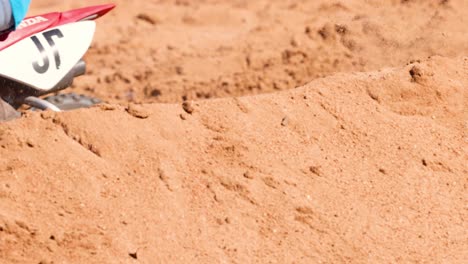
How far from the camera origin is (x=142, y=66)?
25.3 feet

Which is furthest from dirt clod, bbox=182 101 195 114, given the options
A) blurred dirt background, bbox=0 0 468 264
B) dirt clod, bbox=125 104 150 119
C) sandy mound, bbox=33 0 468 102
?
sandy mound, bbox=33 0 468 102

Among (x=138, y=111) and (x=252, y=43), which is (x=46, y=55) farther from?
(x=252, y=43)

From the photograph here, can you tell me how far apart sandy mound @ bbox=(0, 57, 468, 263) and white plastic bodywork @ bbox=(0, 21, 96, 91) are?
60 centimetres

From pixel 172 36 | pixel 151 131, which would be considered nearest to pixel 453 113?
pixel 151 131

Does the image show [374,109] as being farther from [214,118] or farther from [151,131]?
[151,131]

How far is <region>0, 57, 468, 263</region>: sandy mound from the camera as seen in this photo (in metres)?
3.93

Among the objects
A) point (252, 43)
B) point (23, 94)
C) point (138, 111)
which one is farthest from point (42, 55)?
point (252, 43)

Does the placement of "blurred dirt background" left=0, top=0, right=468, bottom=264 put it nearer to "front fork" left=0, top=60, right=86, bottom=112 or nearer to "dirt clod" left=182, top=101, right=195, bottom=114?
"dirt clod" left=182, top=101, right=195, bottom=114

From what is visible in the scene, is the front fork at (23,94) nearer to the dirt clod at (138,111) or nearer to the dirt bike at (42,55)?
the dirt bike at (42,55)

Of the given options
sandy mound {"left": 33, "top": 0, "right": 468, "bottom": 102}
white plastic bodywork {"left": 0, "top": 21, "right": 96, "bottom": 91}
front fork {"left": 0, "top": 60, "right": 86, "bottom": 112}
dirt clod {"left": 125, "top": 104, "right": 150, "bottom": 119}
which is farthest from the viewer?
sandy mound {"left": 33, "top": 0, "right": 468, "bottom": 102}

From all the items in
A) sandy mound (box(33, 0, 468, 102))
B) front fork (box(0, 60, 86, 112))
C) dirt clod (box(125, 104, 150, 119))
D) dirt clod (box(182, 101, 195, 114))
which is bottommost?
sandy mound (box(33, 0, 468, 102))

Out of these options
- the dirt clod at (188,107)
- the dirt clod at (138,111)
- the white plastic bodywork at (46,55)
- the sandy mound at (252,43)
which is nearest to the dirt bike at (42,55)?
the white plastic bodywork at (46,55)

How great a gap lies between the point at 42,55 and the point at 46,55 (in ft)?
0.10

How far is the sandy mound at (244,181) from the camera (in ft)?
12.9
